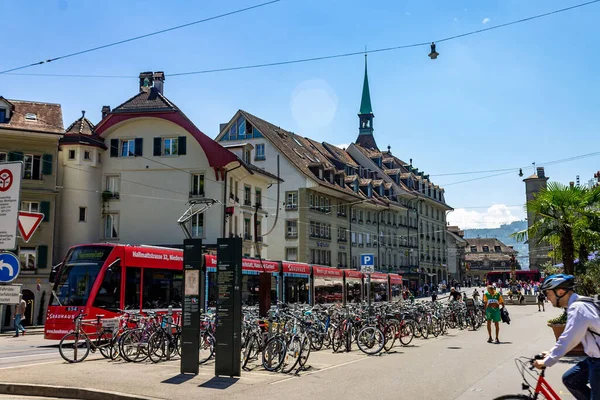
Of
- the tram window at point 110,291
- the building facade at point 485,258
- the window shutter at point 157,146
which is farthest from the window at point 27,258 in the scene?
the building facade at point 485,258

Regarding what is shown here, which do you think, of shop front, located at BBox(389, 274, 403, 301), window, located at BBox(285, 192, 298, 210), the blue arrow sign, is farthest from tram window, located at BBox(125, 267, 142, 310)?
window, located at BBox(285, 192, 298, 210)

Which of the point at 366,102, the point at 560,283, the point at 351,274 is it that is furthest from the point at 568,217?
the point at 366,102

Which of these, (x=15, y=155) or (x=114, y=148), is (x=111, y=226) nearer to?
(x=114, y=148)

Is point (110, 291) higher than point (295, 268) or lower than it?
lower

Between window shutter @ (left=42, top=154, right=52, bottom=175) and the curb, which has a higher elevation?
window shutter @ (left=42, top=154, right=52, bottom=175)

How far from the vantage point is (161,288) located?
21969mm

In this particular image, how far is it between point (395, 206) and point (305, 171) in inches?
802

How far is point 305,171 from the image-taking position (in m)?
55.1

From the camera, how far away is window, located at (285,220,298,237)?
54.3 m

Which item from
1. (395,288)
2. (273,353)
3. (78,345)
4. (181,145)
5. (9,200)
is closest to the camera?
(9,200)

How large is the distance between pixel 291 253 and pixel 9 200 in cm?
4321

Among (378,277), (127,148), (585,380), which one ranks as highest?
(127,148)

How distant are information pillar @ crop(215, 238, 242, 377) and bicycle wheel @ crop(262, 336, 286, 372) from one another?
1.08 m

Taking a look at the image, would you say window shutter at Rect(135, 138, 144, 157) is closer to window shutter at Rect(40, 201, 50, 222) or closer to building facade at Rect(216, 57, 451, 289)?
window shutter at Rect(40, 201, 50, 222)
